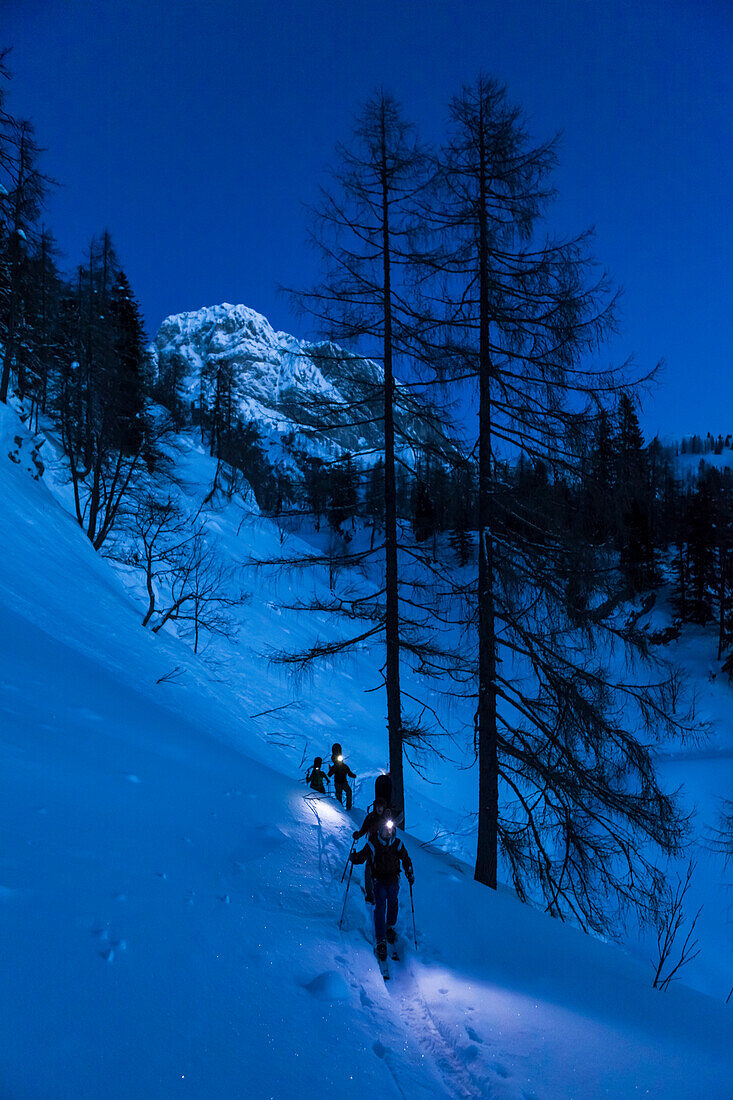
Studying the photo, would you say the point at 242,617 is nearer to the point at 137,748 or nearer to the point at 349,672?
the point at 349,672

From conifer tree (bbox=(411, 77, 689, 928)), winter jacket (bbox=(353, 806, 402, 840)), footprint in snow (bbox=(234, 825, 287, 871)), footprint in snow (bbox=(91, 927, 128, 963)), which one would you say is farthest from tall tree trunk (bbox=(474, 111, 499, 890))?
footprint in snow (bbox=(91, 927, 128, 963))

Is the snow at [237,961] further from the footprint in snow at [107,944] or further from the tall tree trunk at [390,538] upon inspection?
the tall tree trunk at [390,538]

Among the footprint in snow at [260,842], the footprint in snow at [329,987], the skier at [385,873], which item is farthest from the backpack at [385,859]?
the footprint in snow at [260,842]

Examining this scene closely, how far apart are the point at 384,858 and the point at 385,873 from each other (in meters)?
0.12

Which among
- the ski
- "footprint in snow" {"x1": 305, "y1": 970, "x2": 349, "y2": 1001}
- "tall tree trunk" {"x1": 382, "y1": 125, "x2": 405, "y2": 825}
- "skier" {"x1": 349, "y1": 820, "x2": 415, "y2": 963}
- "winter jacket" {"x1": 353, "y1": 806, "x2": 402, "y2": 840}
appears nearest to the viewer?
"footprint in snow" {"x1": 305, "y1": 970, "x2": 349, "y2": 1001}

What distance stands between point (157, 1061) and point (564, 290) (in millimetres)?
8585

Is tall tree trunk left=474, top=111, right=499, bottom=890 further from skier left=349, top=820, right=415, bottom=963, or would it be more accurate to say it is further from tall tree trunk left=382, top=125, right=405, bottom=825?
skier left=349, top=820, right=415, bottom=963

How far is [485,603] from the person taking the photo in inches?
279

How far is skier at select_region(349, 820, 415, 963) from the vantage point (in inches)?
167

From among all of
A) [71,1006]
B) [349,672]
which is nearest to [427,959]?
[71,1006]

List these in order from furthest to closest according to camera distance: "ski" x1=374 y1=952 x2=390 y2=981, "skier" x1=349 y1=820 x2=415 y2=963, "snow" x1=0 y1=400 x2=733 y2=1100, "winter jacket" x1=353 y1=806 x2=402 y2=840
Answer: "winter jacket" x1=353 y1=806 x2=402 y2=840
"skier" x1=349 y1=820 x2=415 y2=963
"ski" x1=374 y1=952 x2=390 y2=981
"snow" x1=0 y1=400 x2=733 y2=1100

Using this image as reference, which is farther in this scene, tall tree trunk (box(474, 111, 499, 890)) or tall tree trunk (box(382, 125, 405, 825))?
tall tree trunk (box(382, 125, 405, 825))

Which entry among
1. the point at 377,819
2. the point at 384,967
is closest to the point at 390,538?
the point at 377,819

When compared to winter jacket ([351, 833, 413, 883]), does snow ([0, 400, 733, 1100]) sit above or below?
below
